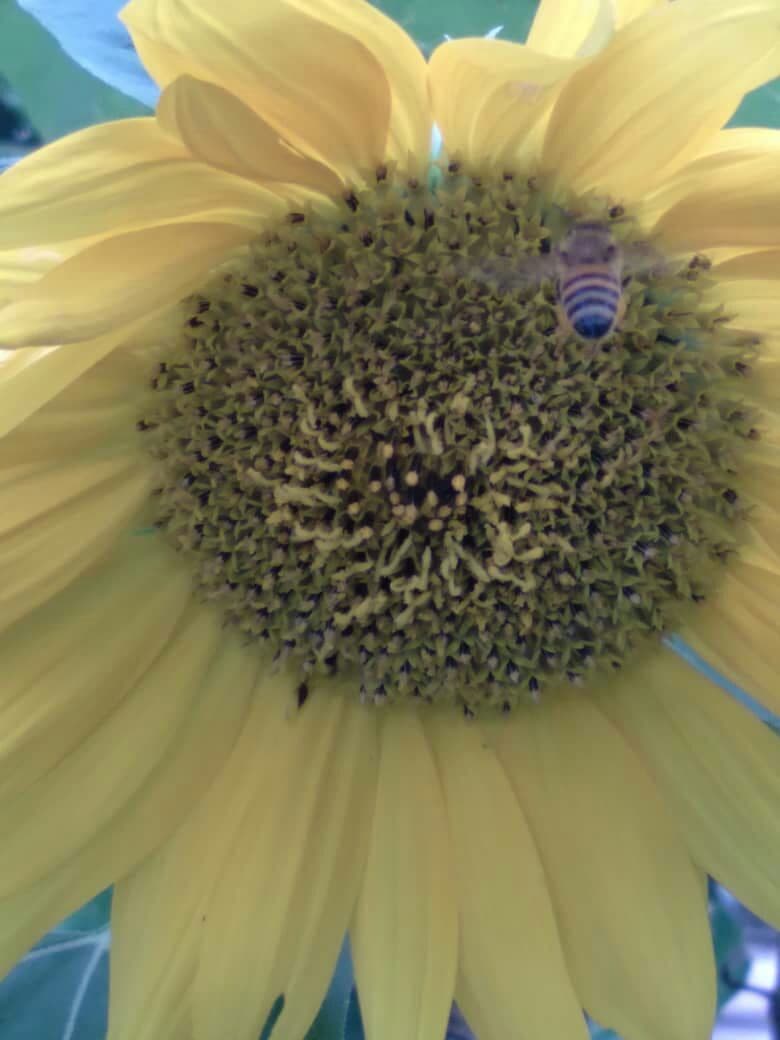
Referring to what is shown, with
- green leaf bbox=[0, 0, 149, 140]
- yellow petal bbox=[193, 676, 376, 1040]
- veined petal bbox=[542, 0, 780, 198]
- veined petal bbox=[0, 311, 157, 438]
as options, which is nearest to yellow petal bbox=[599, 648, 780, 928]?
yellow petal bbox=[193, 676, 376, 1040]

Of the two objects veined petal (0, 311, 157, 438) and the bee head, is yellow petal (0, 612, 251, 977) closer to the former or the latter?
veined petal (0, 311, 157, 438)

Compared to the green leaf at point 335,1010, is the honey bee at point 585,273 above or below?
above

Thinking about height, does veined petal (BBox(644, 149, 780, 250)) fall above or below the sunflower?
above

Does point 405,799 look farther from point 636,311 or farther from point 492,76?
point 492,76

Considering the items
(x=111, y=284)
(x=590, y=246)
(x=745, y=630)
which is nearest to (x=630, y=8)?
(x=590, y=246)

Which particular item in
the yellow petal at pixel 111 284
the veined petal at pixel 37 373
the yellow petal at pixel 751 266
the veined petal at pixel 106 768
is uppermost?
the yellow petal at pixel 751 266

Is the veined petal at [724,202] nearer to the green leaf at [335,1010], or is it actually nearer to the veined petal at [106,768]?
the veined petal at [106,768]

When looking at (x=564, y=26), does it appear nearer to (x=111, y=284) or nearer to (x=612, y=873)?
(x=111, y=284)

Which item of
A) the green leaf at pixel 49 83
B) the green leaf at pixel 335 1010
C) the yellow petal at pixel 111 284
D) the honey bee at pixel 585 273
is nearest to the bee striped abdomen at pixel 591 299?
the honey bee at pixel 585 273
